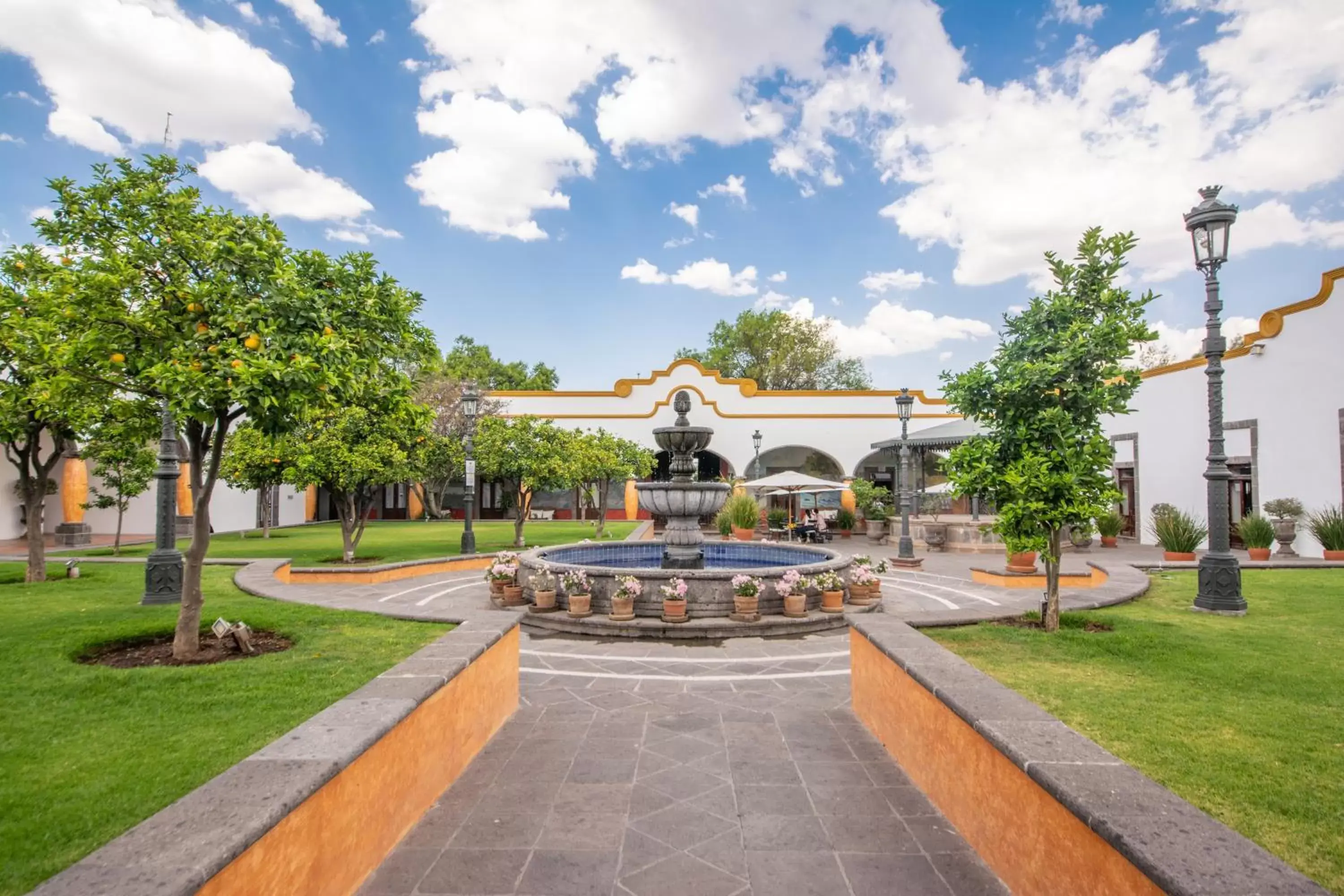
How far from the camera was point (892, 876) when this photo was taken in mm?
3104

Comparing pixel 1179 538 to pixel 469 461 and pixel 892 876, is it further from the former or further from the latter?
pixel 469 461

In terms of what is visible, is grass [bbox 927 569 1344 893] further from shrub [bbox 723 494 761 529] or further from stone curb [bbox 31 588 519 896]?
shrub [bbox 723 494 761 529]

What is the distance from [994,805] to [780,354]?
4268 centimetres

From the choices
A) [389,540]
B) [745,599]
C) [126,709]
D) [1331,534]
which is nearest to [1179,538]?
[1331,534]

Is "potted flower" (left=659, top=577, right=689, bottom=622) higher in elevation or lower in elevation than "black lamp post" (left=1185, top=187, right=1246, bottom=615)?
lower

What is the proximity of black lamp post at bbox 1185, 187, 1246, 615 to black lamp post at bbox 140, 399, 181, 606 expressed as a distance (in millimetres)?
13096

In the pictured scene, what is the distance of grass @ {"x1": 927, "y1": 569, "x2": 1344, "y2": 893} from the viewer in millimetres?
3119

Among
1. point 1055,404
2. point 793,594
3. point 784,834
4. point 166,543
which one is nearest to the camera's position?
point 784,834

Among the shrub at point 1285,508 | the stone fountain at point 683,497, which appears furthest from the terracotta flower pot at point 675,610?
the shrub at point 1285,508

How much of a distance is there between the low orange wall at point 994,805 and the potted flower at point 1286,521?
15.9 metres

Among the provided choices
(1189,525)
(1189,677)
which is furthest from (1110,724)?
(1189,525)

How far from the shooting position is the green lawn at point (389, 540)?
16.8 metres

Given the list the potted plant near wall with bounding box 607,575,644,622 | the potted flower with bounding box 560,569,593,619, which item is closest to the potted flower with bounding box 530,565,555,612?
the potted flower with bounding box 560,569,593,619

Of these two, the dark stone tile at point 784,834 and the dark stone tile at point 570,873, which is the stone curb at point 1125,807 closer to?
the dark stone tile at point 784,834
